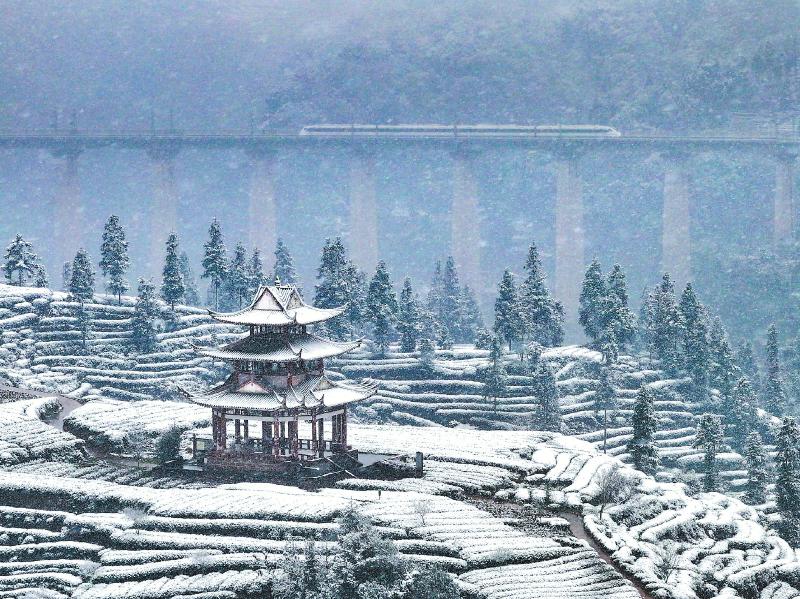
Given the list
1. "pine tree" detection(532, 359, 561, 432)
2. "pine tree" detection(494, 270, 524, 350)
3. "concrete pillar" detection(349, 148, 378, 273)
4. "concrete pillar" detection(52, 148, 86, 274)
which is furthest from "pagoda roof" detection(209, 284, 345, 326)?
Result: "concrete pillar" detection(52, 148, 86, 274)

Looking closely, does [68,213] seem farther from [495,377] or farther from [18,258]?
[495,377]

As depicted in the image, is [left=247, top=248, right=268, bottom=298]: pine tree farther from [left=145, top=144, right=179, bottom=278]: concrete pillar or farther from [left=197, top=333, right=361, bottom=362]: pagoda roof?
[left=145, top=144, right=179, bottom=278]: concrete pillar

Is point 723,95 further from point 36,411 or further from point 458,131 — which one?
point 36,411

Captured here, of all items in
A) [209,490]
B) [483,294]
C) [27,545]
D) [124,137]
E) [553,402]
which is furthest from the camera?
[483,294]

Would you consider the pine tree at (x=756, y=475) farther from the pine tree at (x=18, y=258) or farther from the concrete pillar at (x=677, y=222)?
the concrete pillar at (x=677, y=222)

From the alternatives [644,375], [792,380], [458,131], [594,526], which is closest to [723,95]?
[458,131]

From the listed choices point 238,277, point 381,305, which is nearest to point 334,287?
point 381,305
